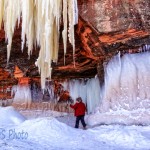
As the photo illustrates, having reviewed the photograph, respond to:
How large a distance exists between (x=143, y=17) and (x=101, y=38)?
1496 millimetres

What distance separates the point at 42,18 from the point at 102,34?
6.46 feet

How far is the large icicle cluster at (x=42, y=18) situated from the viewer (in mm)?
7910

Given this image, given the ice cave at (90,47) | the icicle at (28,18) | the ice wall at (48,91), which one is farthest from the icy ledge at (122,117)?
the ice wall at (48,91)

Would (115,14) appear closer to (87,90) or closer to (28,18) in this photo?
(28,18)

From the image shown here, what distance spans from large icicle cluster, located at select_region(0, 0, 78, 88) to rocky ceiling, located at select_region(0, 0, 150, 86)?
78cm

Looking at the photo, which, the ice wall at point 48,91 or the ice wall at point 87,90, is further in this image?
the ice wall at point 48,91

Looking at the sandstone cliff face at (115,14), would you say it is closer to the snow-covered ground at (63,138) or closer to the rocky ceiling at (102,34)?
the rocky ceiling at (102,34)

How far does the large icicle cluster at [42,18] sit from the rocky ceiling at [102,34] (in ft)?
2.57

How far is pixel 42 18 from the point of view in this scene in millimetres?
8039

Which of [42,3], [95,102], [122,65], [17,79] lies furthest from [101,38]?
[17,79]

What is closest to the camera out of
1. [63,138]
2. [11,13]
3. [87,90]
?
[63,138]

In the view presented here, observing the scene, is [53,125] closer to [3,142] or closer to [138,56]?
[3,142]

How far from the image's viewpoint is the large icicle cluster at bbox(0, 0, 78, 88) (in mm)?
7910

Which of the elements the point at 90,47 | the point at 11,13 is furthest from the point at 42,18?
the point at 90,47
